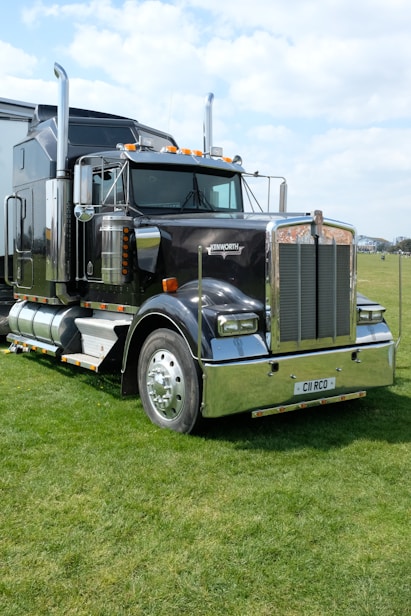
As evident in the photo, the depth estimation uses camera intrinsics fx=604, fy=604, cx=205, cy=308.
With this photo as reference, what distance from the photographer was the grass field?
3045mm

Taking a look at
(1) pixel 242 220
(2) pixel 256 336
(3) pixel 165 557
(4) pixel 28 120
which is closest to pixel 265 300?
(2) pixel 256 336

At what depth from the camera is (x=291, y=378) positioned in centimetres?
542

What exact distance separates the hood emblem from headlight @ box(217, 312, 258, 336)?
0.68m

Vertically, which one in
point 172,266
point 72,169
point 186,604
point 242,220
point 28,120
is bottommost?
point 186,604

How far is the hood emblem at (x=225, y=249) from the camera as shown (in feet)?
18.6

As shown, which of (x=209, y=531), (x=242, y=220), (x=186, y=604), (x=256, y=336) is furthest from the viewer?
(x=242, y=220)

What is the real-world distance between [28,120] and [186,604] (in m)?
8.94

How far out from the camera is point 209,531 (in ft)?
12.2

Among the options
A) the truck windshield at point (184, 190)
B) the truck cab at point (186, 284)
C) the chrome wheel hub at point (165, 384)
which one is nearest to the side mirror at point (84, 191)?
the truck cab at point (186, 284)

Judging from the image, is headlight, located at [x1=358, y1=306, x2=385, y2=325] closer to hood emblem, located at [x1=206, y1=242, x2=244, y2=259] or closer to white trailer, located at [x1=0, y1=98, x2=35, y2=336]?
hood emblem, located at [x1=206, y1=242, x2=244, y2=259]

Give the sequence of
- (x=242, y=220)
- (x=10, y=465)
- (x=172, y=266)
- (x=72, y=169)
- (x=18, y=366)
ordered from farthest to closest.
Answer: (x=18, y=366), (x=72, y=169), (x=172, y=266), (x=242, y=220), (x=10, y=465)

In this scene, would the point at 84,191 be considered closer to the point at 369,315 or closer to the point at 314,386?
the point at 314,386

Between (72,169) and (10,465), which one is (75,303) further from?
(10,465)

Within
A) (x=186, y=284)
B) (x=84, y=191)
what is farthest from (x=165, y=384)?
(x=84, y=191)
